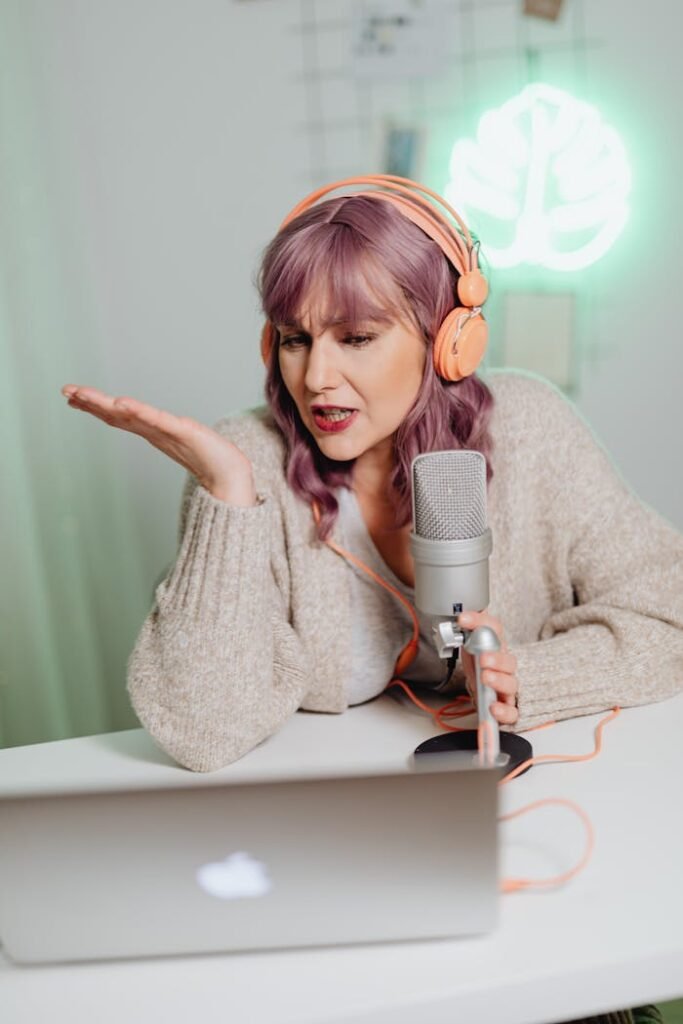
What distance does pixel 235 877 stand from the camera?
0.72 m

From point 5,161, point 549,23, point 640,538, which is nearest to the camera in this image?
point 640,538

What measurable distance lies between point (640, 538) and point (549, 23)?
4.63 ft

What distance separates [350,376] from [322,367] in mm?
39

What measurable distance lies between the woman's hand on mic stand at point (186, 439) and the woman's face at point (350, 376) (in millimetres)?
129

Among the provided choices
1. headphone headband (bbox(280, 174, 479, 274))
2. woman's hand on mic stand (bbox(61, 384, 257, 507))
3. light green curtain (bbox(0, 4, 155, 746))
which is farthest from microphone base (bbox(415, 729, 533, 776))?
light green curtain (bbox(0, 4, 155, 746))

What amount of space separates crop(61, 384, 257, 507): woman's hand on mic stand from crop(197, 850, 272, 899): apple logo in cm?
50

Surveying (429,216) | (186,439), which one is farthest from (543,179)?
(186,439)

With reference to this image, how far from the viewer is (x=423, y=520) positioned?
1.02 meters

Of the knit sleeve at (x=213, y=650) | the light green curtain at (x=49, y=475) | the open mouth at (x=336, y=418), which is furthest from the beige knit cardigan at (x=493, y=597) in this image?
the light green curtain at (x=49, y=475)

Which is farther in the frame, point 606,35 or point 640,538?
point 606,35

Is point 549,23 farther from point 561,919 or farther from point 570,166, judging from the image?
point 561,919

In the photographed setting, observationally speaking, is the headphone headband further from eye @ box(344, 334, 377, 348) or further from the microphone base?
the microphone base

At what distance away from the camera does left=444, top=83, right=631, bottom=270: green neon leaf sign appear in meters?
2.14

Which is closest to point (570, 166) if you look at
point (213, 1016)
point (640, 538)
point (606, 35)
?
point (606, 35)
